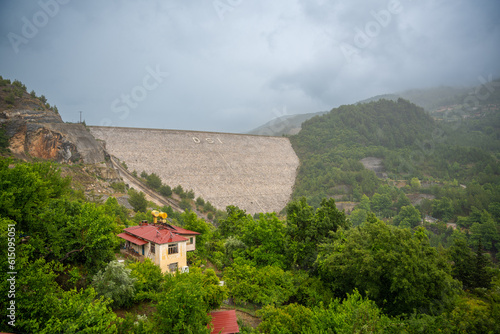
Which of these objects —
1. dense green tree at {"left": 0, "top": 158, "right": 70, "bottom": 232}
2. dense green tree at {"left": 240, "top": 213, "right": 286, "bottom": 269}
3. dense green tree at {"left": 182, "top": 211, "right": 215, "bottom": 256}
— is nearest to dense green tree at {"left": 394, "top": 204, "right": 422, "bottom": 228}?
dense green tree at {"left": 240, "top": 213, "right": 286, "bottom": 269}

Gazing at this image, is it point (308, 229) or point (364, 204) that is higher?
point (364, 204)

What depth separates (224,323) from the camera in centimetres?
1140

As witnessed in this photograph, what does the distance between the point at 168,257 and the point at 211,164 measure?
36.3m

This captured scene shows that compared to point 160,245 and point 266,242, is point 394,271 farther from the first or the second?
point 160,245

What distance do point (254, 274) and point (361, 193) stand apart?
46023 mm

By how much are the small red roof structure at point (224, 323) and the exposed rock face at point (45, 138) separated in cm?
2729

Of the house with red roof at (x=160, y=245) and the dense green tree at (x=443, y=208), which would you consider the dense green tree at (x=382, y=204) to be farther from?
the house with red roof at (x=160, y=245)

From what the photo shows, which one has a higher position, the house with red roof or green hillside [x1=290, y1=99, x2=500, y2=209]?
green hillside [x1=290, y1=99, x2=500, y2=209]

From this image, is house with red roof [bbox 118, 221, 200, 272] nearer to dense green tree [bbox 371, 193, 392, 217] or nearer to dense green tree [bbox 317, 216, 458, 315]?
dense green tree [bbox 317, 216, 458, 315]

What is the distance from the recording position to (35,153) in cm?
3055

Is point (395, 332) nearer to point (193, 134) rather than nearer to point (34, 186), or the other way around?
point (34, 186)

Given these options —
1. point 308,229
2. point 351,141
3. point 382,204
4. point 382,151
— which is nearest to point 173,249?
point 308,229

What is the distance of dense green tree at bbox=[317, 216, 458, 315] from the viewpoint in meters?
13.2

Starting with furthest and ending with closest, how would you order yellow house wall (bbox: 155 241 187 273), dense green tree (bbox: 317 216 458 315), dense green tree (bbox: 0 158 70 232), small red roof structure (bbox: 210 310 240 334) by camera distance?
yellow house wall (bbox: 155 241 187 273) → dense green tree (bbox: 317 216 458 315) → dense green tree (bbox: 0 158 70 232) → small red roof structure (bbox: 210 310 240 334)
